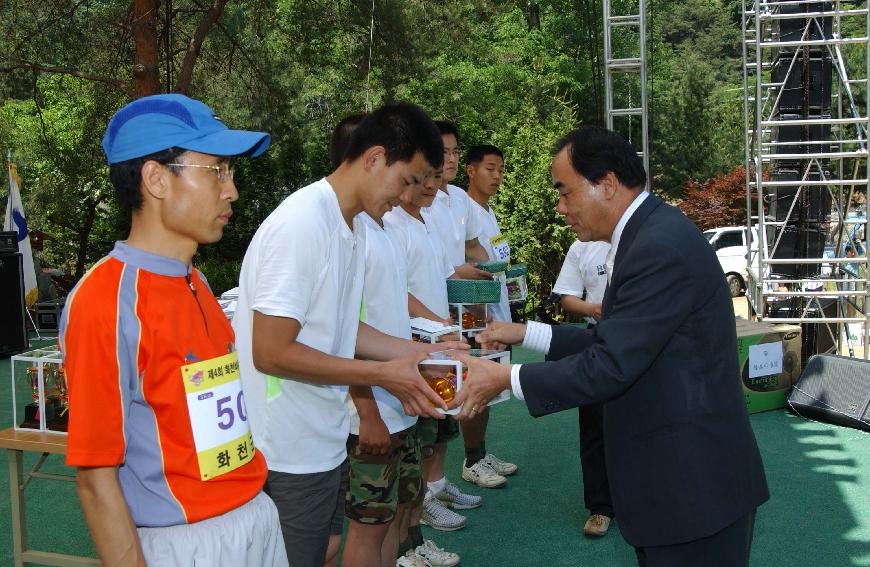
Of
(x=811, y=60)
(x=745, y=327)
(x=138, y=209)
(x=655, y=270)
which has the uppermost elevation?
(x=811, y=60)

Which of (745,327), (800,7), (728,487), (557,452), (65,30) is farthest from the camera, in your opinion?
(65,30)

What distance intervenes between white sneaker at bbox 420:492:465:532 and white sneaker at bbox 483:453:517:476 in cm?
91

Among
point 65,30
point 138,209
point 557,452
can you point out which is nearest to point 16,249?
point 65,30

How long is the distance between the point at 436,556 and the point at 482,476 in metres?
1.32

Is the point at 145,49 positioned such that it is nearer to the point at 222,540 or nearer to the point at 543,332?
the point at 543,332

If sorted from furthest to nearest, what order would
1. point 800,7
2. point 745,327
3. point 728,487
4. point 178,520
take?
point 800,7
point 745,327
point 728,487
point 178,520

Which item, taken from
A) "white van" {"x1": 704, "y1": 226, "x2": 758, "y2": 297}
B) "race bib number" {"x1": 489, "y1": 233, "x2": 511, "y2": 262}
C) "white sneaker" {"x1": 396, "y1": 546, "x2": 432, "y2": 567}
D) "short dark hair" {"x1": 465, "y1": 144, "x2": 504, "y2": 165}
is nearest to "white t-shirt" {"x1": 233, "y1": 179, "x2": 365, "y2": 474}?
"white sneaker" {"x1": 396, "y1": 546, "x2": 432, "y2": 567}

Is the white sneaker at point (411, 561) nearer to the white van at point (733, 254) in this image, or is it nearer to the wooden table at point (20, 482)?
the wooden table at point (20, 482)

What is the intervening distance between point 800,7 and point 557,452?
5.27 meters

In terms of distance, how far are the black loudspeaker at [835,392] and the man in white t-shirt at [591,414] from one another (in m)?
2.67

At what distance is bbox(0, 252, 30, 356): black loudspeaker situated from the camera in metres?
11.2

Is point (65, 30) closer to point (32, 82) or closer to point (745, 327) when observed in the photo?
point (32, 82)

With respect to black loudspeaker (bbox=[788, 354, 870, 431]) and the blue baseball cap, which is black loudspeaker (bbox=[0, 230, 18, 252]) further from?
the blue baseball cap

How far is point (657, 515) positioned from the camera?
230cm
